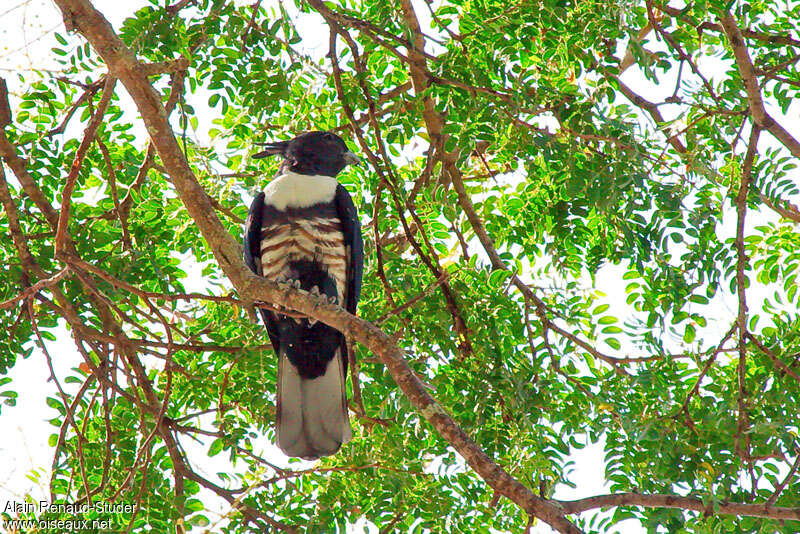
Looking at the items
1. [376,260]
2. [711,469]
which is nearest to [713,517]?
[711,469]

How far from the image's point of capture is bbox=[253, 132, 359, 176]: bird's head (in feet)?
15.5

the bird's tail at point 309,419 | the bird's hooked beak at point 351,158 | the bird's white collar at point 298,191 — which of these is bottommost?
the bird's tail at point 309,419

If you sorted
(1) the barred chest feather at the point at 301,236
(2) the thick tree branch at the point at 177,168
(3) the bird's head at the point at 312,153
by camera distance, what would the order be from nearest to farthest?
(2) the thick tree branch at the point at 177,168 < (1) the barred chest feather at the point at 301,236 < (3) the bird's head at the point at 312,153

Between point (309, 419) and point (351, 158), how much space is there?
141 cm

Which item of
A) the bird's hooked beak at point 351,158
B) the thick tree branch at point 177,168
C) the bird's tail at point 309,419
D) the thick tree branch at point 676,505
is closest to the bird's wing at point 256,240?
the bird's tail at point 309,419

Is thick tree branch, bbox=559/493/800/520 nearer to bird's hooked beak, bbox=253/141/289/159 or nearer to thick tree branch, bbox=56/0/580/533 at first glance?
thick tree branch, bbox=56/0/580/533

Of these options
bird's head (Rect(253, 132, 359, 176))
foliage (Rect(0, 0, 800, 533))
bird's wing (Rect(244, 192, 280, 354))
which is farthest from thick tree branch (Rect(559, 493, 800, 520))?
bird's head (Rect(253, 132, 359, 176))

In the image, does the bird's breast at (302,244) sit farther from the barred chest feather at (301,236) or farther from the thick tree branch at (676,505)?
the thick tree branch at (676,505)

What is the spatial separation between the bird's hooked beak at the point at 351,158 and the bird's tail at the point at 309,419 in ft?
Result: 3.72

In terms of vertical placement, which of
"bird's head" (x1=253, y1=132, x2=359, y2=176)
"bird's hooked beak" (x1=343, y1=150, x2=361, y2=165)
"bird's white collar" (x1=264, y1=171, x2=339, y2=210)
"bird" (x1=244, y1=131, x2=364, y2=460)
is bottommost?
"bird" (x1=244, y1=131, x2=364, y2=460)

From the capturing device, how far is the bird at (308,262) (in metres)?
4.17

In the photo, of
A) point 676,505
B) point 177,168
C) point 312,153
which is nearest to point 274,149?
point 312,153

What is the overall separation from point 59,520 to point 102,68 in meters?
2.11

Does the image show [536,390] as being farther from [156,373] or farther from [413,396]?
[156,373]
